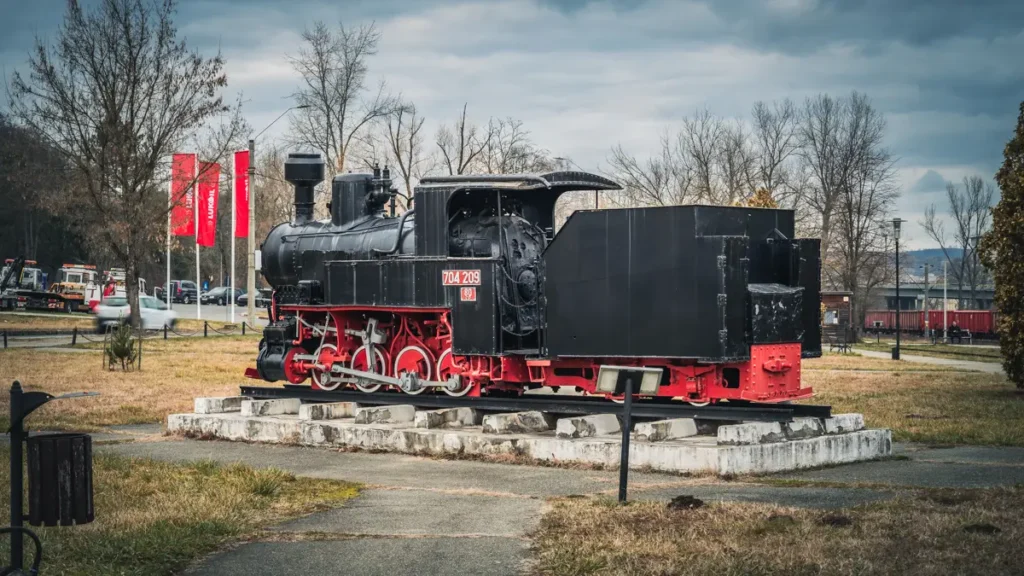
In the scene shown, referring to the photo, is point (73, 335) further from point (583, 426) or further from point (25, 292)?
point (583, 426)

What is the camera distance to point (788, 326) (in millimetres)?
13508

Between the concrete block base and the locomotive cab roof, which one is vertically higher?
the locomotive cab roof

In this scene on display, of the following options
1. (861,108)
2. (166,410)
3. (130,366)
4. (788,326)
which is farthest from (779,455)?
(861,108)

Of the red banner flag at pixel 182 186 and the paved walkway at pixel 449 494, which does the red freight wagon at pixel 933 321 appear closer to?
the red banner flag at pixel 182 186

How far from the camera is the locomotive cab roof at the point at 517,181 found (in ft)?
49.1

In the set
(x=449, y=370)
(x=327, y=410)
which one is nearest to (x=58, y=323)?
(x=327, y=410)

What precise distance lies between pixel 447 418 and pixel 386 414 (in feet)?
3.11

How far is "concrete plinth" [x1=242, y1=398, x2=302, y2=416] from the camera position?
631 inches

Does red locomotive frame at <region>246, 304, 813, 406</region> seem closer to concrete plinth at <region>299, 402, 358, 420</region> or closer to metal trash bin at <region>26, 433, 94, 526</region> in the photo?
concrete plinth at <region>299, 402, 358, 420</region>

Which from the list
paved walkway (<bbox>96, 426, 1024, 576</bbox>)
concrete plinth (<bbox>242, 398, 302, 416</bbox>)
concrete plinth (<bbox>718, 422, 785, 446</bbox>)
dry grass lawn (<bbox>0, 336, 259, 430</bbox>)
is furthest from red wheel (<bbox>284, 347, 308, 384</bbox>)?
concrete plinth (<bbox>718, 422, 785, 446</bbox>)

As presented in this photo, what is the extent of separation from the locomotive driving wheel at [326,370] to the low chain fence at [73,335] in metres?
21.4

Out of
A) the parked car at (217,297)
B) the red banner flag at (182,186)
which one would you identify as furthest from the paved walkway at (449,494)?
the parked car at (217,297)

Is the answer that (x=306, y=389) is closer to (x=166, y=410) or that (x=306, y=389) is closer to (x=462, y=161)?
(x=166, y=410)

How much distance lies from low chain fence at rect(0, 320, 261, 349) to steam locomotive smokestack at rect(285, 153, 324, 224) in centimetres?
1998
